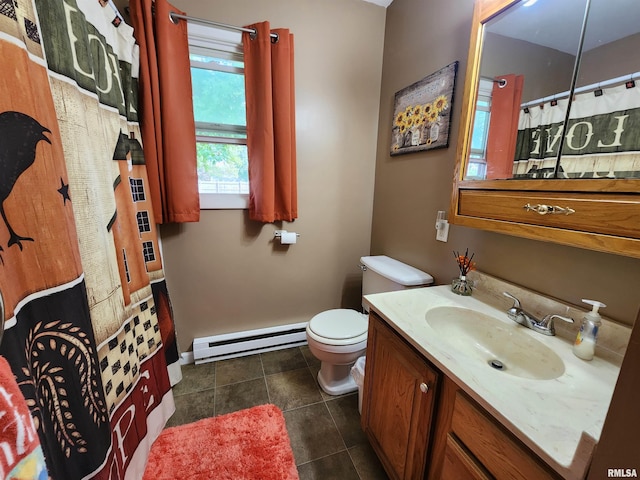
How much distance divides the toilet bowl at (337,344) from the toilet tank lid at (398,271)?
1.15 feet

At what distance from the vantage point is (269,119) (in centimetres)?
157

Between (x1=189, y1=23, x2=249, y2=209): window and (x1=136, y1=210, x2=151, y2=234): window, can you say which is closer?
(x1=136, y1=210, x2=151, y2=234): window

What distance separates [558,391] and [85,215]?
1.46 meters

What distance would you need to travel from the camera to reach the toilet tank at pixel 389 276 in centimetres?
142

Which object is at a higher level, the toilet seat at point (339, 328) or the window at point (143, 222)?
the window at point (143, 222)

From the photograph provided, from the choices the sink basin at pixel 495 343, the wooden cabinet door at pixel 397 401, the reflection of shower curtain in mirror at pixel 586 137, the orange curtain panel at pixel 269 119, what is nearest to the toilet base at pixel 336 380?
the wooden cabinet door at pixel 397 401

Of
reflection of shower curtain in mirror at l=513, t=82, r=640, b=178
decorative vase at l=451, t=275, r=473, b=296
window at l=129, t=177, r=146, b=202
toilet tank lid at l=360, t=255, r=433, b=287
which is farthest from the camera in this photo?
toilet tank lid at l=360, t=255, r=433, b=287

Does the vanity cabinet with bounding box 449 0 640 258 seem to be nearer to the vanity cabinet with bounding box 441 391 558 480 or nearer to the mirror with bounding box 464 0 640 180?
the mirror with bounding box 464 0 640 180

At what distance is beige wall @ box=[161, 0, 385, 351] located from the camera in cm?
169

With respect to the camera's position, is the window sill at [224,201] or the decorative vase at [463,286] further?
the window sill at [224,201]

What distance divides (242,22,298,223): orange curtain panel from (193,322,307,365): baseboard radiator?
0.89m

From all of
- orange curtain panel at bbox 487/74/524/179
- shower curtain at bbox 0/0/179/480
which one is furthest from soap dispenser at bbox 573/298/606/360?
shower curtain at bbox 0/0/179/480

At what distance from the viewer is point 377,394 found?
110 centimetres

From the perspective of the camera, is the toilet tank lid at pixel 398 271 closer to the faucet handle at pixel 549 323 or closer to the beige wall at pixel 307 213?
the beige wall at pixel 307 213
